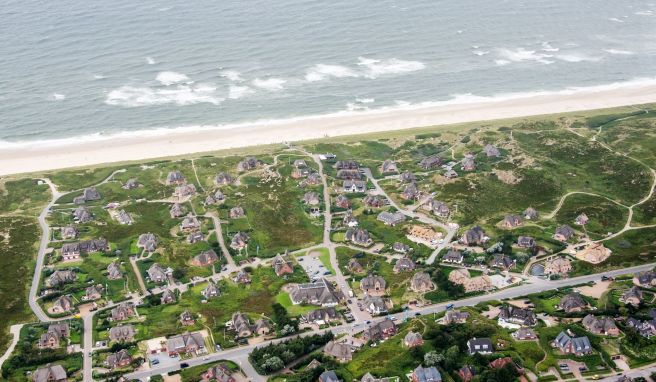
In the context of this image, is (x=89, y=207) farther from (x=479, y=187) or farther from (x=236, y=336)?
(x=479, y=187)

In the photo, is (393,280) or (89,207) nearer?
(393,280)

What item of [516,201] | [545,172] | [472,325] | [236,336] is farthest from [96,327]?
[545,172]

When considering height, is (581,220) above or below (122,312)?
above

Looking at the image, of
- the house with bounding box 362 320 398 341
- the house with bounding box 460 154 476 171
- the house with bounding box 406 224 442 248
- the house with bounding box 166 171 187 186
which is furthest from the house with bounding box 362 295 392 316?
the house with bounding box 166 171 187 186

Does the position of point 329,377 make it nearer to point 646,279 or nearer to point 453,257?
point 453,257

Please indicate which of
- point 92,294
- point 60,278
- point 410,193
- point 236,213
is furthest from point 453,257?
point 60,278

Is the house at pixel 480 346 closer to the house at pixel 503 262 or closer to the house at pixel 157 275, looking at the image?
the house at pixel 503 262

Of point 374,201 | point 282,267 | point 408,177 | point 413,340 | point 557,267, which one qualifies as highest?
point 408,177
